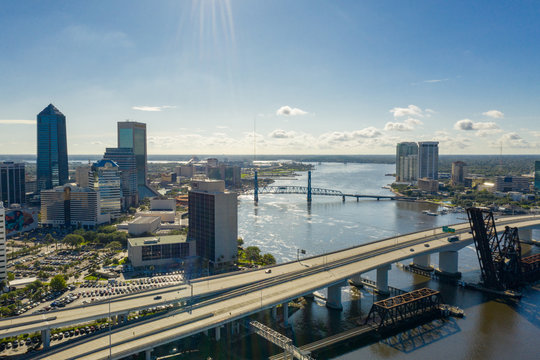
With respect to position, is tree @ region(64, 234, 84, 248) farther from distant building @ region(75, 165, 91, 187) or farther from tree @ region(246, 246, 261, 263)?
distant building @ region(75, 165, 91, 187)

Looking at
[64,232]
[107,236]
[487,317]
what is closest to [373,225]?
[487,317]

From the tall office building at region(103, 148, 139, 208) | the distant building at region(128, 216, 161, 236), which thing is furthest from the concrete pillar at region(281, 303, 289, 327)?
the tall office building at region(103, 148, 139, 208)

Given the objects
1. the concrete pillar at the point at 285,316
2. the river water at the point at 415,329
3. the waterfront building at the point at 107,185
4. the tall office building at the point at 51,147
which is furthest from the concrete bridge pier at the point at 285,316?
the tall office building at the point at 51,147

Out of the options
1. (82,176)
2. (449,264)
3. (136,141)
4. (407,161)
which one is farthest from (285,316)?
(407,161)

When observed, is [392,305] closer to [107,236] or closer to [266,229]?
[266,229]

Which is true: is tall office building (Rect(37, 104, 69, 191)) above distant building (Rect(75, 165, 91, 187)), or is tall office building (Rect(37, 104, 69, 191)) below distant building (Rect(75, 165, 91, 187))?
above

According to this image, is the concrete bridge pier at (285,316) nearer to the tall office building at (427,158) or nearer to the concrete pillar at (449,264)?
the concrete pillar at (449,264)
